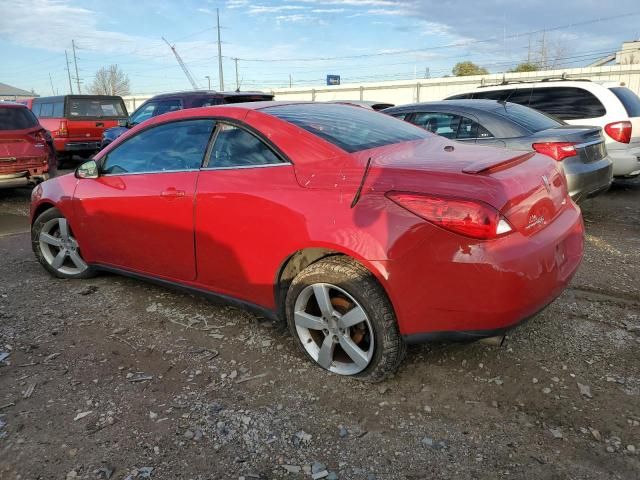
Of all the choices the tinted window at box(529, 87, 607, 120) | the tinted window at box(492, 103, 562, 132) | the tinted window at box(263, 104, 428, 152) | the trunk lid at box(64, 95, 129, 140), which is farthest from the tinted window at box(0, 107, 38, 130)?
the tinted window at box(529, 87, 607, 120)

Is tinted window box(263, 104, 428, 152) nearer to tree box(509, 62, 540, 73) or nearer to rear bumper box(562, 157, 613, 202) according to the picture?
rear bumper box(562, 157, 613, 202)

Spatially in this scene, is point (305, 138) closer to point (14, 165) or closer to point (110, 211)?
point (110, 211)

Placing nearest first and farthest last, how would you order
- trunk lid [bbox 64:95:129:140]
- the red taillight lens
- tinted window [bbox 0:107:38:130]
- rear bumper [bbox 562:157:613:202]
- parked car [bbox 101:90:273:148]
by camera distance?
1. rear bumper [bbox 562:157:613:202]
2. the red taillight lens
3. tinted window [bbox 0:107:38:130]
4. parked car [bbox 101:90:273:148]
5. trunk lid [bbox 64:95:129:140]

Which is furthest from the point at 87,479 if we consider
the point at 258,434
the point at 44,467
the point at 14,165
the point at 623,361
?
the point at 14,165

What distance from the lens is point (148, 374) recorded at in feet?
9.74

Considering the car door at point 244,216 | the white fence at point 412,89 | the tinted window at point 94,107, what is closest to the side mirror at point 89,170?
the car door at point 244,216

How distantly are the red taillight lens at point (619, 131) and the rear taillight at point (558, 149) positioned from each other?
2.24 metres

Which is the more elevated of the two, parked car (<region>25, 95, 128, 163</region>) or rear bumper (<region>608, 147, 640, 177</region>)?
parked car (<region>25, 95, 128, 163</region>)

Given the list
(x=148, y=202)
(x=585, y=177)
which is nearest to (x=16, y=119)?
(x=148, y=202)

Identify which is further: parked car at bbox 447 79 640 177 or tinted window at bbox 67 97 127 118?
tinted window at bbox 67 97 127 118

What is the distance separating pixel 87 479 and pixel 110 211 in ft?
→ 7.27

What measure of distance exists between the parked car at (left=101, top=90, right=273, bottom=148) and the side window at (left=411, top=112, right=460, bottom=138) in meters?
3.31

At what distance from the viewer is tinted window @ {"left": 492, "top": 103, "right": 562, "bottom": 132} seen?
5711 millimetres

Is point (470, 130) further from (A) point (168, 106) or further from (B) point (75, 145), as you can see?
(B) point (75, 145)
